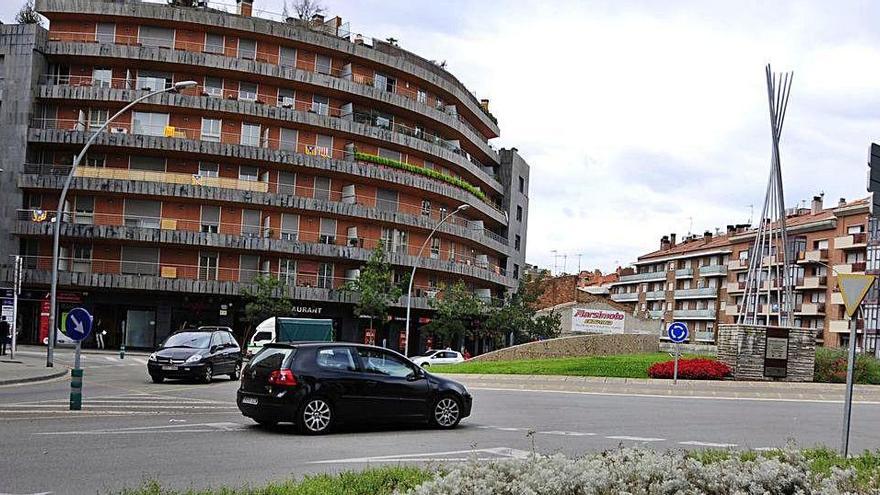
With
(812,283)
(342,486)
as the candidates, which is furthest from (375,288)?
(812,283)

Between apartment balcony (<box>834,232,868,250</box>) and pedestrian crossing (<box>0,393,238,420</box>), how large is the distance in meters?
69.6

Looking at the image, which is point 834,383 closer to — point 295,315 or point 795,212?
point 295,315

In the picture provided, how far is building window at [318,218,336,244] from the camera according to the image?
5578 cm

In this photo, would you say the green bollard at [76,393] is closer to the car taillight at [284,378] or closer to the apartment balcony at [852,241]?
the car taillight at [284,378]

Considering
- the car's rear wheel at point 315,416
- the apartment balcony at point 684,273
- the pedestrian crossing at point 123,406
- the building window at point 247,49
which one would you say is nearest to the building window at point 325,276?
the building window at point 247,49

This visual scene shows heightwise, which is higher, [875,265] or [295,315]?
[875,265]

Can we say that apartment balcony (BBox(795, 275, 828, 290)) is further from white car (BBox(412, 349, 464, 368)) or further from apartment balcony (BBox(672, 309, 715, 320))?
white car (BBox(412, 349, 464, 368))

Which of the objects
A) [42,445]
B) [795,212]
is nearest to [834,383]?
[42,445]

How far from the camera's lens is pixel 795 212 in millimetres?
92438

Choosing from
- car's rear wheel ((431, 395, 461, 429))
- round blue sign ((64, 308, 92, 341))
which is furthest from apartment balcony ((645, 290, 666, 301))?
round blue sign ((64, 308, 92, 341))

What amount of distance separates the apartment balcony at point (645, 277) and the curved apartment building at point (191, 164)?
56.9 m

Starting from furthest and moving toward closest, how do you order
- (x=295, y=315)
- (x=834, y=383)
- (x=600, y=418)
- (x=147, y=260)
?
(x=295, y=315) → (x=147, y=260) → (x=834, y=383) → (x=600, y=418)

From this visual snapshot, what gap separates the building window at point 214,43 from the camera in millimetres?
53938

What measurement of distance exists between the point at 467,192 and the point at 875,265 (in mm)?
34685
